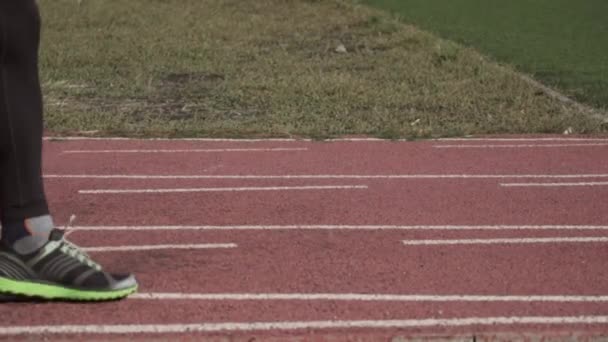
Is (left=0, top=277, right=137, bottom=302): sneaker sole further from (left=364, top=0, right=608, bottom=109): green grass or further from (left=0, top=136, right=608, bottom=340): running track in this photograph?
(left=364, top=0, right=608, bottom=109): green grass

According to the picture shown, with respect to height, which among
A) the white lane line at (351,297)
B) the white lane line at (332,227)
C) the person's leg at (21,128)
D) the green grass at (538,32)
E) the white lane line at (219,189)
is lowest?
the green grass at (538,32)

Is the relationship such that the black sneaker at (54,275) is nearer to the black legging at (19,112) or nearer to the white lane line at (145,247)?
the black legging at (19,112)

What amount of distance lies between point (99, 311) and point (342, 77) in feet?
22.6

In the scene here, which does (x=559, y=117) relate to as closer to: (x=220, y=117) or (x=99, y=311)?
(x=220, y=117)

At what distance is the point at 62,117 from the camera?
8.30 metres

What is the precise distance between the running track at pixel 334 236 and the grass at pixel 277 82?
724 millimetres

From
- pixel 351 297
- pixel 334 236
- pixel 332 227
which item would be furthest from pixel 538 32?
pixel 351 297

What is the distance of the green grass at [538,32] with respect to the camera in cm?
1085

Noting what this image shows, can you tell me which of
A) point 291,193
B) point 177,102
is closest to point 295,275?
point 291,193

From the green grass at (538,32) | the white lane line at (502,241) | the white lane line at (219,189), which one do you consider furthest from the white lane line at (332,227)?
the green grass at (538,32)

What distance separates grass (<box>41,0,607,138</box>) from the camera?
812cm

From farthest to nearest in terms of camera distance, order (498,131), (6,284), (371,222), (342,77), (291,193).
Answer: (342,77), (498,131), (291,193), (371,222), (6,284)

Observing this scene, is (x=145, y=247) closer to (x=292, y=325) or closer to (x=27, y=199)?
(x=27, y=199)

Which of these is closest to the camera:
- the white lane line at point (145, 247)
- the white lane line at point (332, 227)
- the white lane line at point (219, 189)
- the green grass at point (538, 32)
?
the white lane line at point (145, 247)
